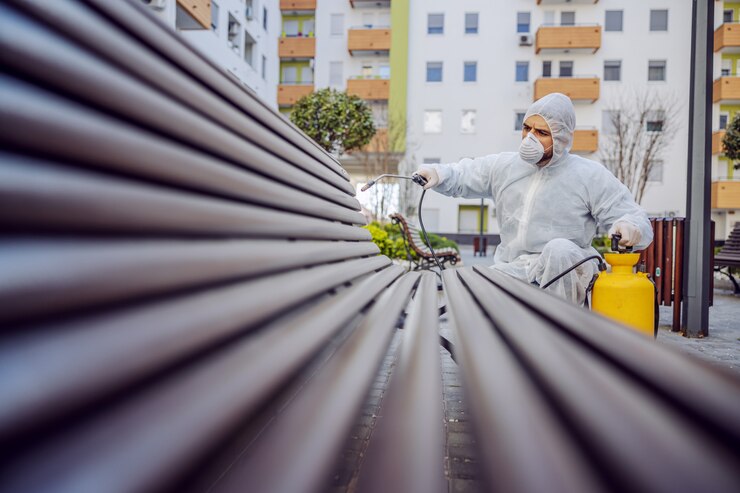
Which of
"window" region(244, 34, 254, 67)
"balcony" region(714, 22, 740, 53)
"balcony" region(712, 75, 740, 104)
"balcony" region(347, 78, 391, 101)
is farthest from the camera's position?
"balcony" region(347, 78, 391, 101)

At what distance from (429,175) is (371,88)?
28874 mm

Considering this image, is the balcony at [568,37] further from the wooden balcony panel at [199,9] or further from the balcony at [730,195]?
the wooden balcony panel at [199,9]

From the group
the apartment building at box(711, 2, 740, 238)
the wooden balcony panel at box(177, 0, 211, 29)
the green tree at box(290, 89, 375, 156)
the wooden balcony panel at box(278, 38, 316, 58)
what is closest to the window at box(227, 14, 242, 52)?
the wooden balcony panel at box(177, 0, 211, 29)

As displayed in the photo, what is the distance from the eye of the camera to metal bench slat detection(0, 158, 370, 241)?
1.51 ft

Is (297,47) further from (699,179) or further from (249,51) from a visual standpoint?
(699,179)

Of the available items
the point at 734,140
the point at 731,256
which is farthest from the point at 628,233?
the point at 734,140

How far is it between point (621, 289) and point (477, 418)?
2.01 meters

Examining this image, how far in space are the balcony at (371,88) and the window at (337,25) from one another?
13.3ft

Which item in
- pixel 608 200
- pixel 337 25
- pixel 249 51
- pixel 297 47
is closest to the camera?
pixel 608 200

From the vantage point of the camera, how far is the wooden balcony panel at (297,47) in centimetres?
3266

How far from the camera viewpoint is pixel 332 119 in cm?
1404

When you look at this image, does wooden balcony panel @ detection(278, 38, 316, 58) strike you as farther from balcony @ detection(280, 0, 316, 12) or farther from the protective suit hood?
the protective suit hood

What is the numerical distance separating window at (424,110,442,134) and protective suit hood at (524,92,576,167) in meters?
28.3

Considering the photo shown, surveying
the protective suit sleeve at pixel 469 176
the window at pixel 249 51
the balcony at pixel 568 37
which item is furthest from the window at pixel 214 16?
the balcony at pixel 568 37
